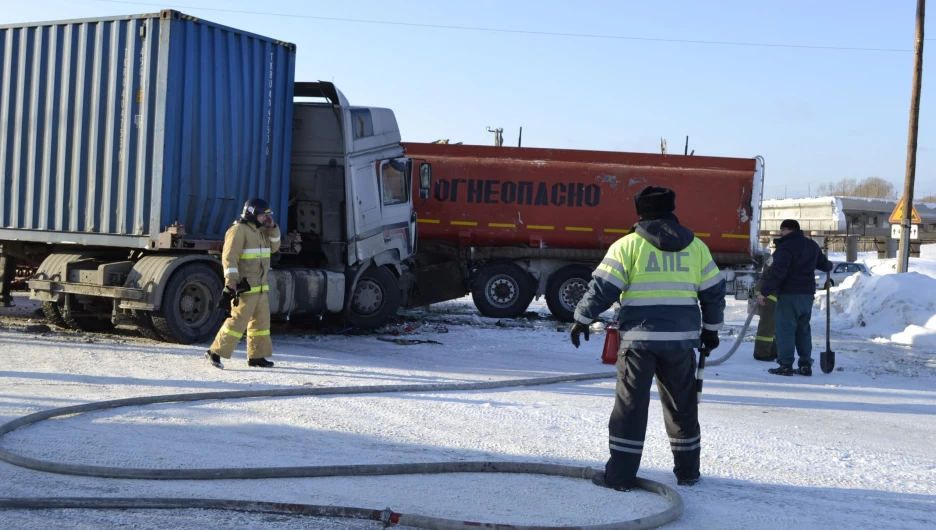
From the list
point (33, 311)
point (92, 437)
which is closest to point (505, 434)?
point (92, 437)

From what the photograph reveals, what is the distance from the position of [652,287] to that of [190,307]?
6664 mm

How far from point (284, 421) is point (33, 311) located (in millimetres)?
8071

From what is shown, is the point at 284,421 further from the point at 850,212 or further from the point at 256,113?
the point at 850,212

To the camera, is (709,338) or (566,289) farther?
(566,289)

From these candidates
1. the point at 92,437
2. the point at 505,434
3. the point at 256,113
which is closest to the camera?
the point at 92,437

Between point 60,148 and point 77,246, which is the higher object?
point 60,148

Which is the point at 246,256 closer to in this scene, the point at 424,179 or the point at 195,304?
the point at 195,304

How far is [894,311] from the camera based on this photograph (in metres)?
15.4

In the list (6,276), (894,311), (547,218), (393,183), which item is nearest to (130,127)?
(6,276)

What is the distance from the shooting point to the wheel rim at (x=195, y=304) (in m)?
10.2

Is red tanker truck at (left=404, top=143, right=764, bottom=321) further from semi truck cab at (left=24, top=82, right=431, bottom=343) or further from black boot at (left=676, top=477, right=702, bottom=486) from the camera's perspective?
black boot at (left=676, top=477, right=702, bottom=486)

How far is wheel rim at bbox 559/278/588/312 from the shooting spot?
608 inches

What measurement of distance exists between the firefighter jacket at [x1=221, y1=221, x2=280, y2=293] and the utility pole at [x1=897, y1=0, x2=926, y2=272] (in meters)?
16.8

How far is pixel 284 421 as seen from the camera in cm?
649
